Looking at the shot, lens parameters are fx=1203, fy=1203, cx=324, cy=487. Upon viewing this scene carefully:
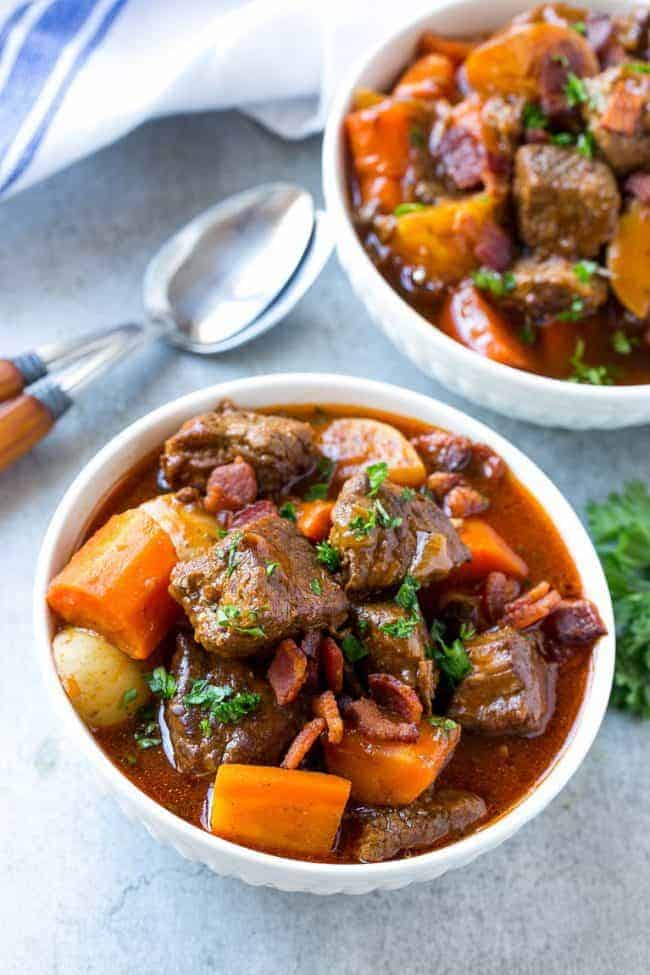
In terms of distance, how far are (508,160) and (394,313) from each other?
645 millimetres

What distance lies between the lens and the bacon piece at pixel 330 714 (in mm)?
2711

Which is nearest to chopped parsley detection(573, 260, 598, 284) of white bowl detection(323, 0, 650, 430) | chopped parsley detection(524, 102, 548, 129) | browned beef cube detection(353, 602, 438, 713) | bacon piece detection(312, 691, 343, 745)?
white bowl detection(323, 0, 650, 430)

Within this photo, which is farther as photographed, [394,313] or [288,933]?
[394,313]

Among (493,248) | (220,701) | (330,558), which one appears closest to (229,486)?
(330,558)

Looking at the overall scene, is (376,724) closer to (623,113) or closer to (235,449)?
(235,449)

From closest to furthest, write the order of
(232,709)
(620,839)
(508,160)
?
(232,709), (620,839), (508,160)

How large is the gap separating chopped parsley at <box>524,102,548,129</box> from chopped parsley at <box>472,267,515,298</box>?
0.51m

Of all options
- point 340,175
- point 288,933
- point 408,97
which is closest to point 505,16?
point 408,97

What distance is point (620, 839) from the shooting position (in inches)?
135

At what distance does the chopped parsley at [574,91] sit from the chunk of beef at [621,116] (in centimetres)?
2

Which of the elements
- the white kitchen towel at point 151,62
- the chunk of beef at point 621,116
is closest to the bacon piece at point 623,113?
the chunk of beef at point 621,116

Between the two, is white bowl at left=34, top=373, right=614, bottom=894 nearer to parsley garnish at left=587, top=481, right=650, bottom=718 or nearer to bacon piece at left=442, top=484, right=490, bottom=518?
bacon piece at left=442, top=484, right=490, bottom=518

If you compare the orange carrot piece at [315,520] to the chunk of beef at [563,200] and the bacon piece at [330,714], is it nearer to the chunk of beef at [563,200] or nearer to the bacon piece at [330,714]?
the bacon piece at [330,714]

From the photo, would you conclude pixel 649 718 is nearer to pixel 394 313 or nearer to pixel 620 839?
pixel 620 839
